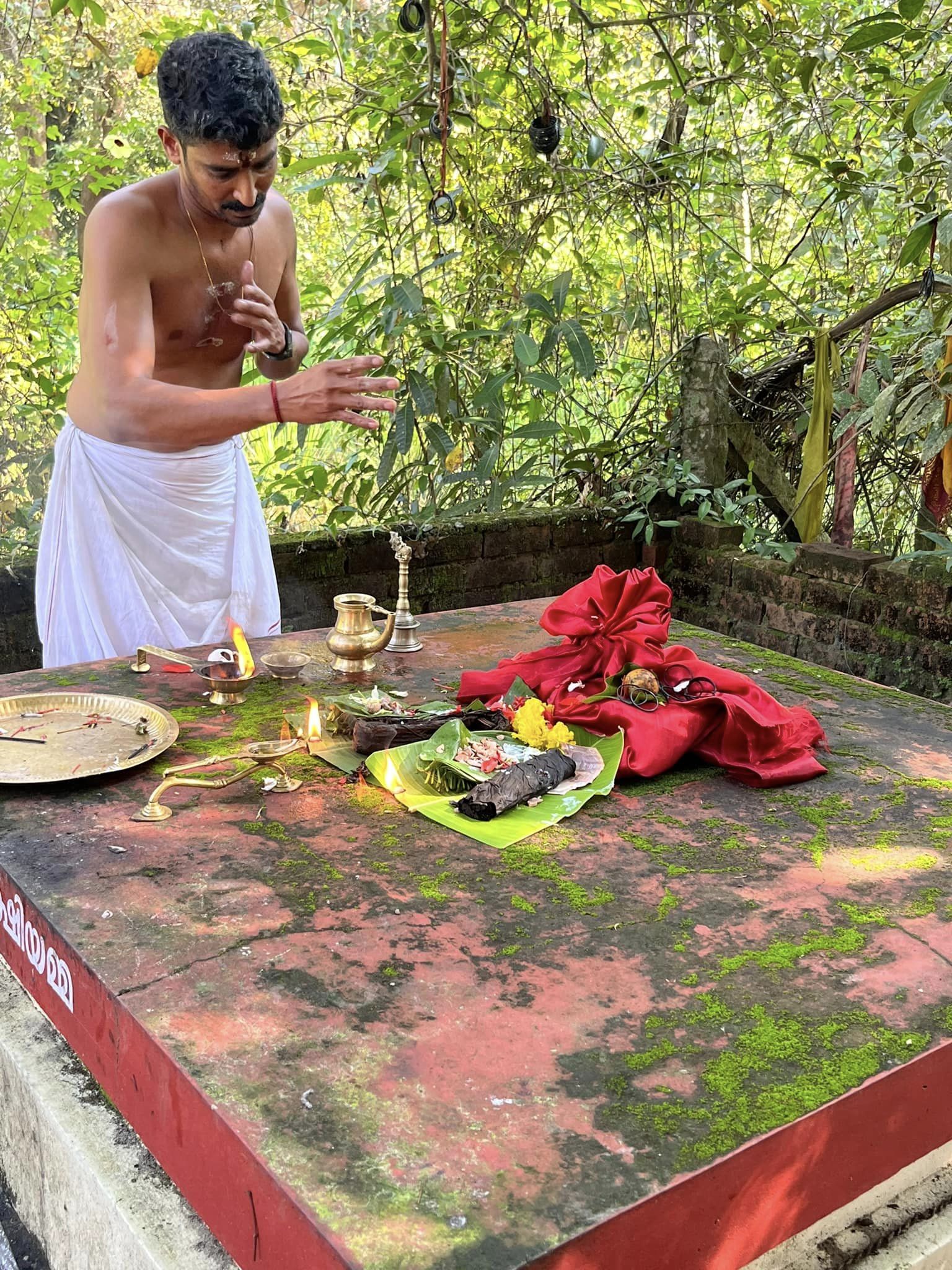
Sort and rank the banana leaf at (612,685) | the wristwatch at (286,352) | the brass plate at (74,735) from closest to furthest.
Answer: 1. the brass plate at (74,735)
2. the banana leaf at (612,685)
3. the wristwatch at (286,352)

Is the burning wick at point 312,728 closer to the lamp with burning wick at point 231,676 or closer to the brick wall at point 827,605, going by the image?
the lamp with burning wick at point 231,676

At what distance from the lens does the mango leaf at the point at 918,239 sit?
2578 millimetres

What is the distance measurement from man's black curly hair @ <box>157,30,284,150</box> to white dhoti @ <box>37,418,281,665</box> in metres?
0.76

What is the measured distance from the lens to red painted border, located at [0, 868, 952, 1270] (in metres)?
0.88

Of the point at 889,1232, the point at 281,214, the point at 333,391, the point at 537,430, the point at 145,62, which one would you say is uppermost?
the point at 145,62

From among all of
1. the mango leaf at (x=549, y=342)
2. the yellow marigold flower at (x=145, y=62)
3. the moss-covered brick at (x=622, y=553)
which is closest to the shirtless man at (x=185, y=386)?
the mango leaf at (x=549, y=342)

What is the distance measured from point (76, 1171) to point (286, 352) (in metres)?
1.91

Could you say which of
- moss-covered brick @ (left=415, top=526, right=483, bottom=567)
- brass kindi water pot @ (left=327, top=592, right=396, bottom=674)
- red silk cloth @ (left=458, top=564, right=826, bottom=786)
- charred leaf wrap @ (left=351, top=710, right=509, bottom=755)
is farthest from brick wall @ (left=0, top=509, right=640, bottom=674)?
charred leaf wrap @ (left=351, top=710, right=509, bottom=755)

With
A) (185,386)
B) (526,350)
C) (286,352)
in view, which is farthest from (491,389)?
(185,386)

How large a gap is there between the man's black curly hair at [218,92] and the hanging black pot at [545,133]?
159cm

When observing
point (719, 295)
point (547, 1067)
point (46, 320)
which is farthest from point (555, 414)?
point (547, 1067)

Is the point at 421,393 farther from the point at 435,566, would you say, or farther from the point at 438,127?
the point at 438,127

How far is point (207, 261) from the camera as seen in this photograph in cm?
247

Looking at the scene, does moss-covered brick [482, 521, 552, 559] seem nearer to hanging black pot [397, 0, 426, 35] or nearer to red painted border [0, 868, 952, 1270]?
hanging black pot [397, 0, 426, 35]
